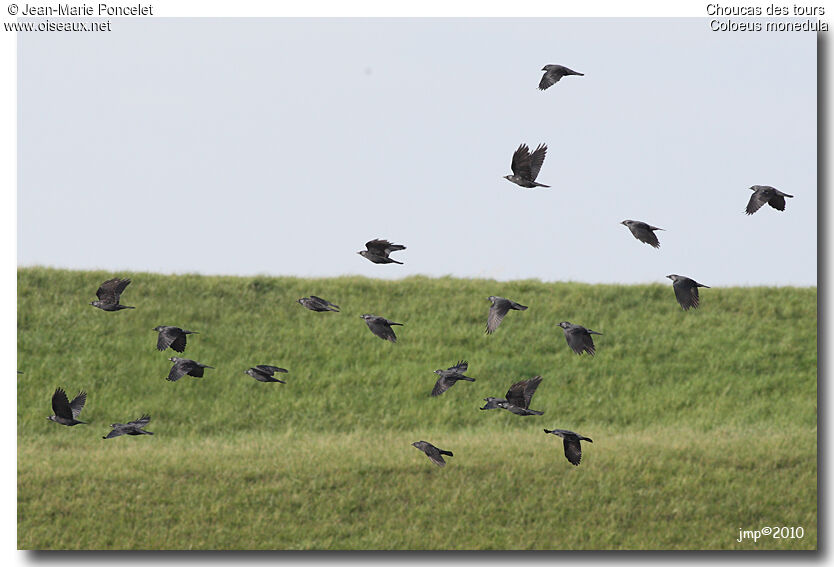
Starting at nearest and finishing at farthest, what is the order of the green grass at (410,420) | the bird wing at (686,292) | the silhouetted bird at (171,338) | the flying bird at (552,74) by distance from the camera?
1. the bird wing at (686,292)
2. the silhouetted bird at (171,338)
3. the flying bird at (552,74)
4. the green grass at (410,420)

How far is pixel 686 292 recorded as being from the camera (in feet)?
31.6

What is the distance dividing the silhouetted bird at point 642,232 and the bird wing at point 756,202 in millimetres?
1373

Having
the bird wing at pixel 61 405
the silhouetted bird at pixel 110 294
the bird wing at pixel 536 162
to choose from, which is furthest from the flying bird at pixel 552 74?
the bird wing at pixel 61 405

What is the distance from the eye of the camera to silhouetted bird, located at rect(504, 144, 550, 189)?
970cm

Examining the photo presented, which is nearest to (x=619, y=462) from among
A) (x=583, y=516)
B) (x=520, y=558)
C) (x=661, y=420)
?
(x=583, y=516)

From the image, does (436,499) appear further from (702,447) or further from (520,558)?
(702,447)

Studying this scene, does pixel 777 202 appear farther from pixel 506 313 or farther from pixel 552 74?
pixel 506 313

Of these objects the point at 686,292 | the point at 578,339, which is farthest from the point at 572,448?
the point at 686,292

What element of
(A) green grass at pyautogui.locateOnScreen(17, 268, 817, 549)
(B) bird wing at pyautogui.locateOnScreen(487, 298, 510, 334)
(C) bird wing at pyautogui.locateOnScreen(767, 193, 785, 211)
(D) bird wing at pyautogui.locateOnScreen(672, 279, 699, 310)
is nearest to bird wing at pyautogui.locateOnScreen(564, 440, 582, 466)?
(B) bird wing at pyautogui.locateOnScreen(487, 298, 510, 334)

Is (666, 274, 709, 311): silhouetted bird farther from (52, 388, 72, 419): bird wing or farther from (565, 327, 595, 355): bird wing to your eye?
(52, 388, 72, 419): bird wing

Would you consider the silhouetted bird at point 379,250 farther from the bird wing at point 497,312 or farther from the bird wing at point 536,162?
the bird wing at point 536,162

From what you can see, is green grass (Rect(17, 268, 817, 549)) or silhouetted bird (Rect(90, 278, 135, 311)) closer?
silhouetted bird (Rect(90, 278, 135, 311))

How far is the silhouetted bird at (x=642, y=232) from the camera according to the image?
960 cm

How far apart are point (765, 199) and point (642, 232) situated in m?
1.71
